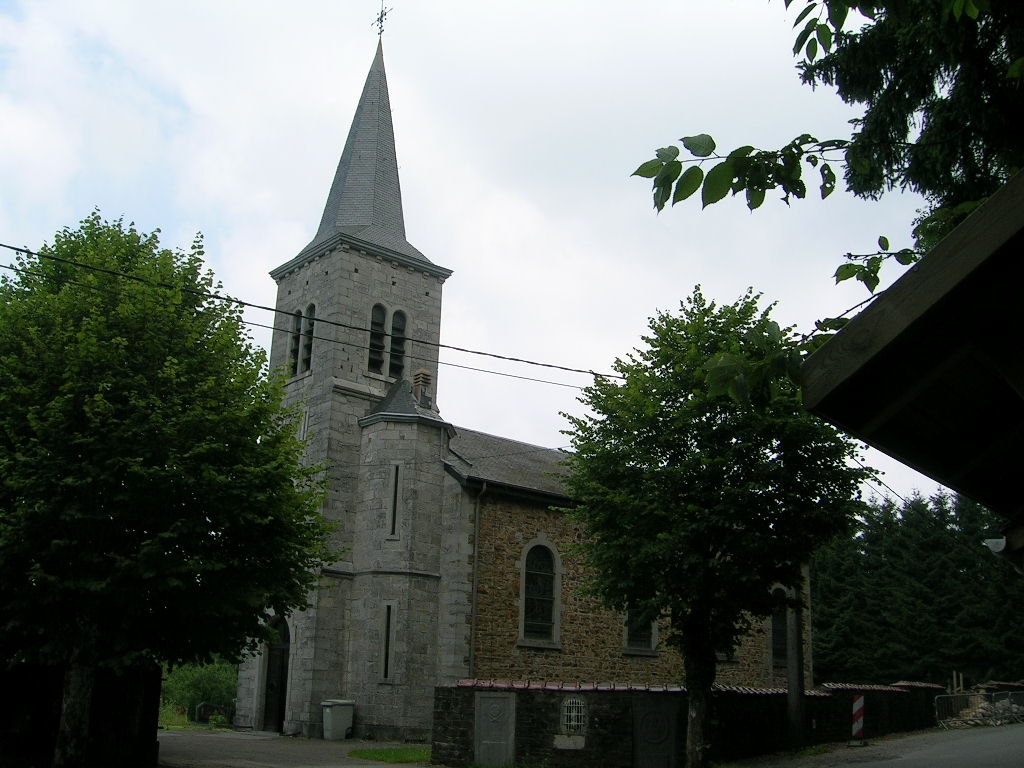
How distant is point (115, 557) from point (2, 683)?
4.62 m

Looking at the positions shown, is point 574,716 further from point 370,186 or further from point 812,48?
point 370,186

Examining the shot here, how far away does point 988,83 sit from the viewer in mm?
9211

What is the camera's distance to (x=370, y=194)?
35.0m

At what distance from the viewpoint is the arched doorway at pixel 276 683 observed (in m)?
28.1

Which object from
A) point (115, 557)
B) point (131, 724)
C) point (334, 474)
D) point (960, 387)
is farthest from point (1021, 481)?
point (334, 474)

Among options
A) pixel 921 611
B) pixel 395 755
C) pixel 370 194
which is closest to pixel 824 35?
pixel 395 755

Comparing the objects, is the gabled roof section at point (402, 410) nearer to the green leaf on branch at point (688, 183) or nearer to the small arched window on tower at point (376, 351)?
the small arched window on tower at point (376, 351)

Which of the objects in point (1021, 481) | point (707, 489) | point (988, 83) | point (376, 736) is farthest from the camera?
point (376, 736)

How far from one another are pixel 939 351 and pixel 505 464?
27.4m

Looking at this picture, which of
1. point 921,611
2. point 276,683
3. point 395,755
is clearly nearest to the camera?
point 395,755

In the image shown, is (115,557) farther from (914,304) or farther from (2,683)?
(914,304)

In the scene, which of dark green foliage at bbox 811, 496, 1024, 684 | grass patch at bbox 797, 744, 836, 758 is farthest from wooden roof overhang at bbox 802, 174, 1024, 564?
dark green foliage at bbox 811, 496, 1024, 684

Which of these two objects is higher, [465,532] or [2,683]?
[465,532]

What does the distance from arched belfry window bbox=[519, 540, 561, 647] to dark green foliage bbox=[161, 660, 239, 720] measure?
1433 centimetres
